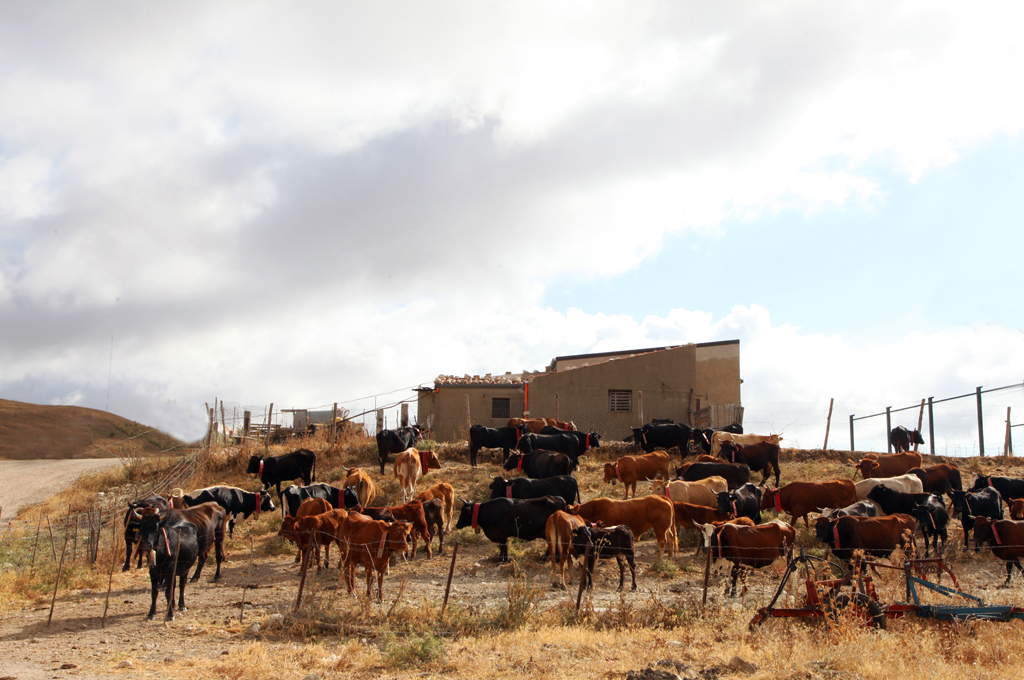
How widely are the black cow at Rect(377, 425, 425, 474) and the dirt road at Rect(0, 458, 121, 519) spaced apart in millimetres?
Result: 13121

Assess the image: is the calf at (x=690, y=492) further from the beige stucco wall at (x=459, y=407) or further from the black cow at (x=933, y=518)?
the beige stucco wall at (x=459, y=407)

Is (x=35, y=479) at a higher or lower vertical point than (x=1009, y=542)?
lower

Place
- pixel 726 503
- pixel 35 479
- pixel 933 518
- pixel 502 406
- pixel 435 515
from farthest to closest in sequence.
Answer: pixel 502 406 < pixel 35 479 < pixel 726 503 < pixel 435 515 < pixel 933 518

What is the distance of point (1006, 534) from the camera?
42.6ft

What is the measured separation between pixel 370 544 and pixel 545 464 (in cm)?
1007

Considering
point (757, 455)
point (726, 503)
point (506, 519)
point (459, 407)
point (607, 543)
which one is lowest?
point (607, 543)

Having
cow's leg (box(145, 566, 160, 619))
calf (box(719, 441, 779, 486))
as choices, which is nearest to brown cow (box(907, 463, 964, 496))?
calf (box(719, 441, 779, 486))

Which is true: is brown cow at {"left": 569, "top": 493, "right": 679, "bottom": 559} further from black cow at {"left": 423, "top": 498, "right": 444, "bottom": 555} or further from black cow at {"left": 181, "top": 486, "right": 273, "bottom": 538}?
black cow at {"left": 181, "top": 486, "right": 273, "bottom": 538}

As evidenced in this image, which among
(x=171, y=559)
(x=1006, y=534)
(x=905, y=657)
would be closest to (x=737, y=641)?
(x=905, y=657)

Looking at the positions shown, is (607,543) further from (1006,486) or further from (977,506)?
(1006,486)

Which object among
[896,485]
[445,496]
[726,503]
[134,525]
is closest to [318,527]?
[134,525]

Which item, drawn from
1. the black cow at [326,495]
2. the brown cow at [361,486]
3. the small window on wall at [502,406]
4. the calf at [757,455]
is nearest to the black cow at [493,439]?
the small window on wall at [502,406]

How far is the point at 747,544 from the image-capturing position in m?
12.5

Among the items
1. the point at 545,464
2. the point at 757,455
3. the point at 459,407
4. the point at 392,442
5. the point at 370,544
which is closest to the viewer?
the point at 370,544
